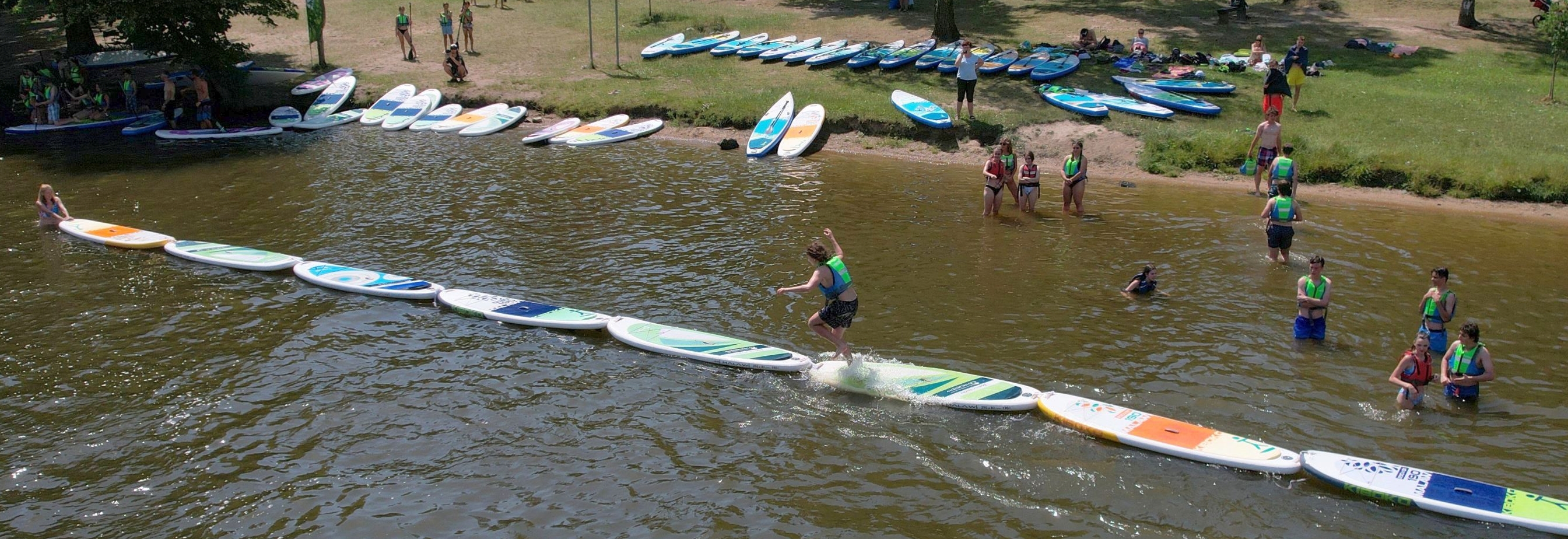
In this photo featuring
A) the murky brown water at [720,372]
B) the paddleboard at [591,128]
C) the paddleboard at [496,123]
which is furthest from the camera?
the paddleboard at [496,123]

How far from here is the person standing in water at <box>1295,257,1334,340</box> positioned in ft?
35.2

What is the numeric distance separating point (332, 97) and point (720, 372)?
64.7ft

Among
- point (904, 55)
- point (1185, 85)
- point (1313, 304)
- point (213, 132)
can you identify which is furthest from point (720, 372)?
point (213, 132)

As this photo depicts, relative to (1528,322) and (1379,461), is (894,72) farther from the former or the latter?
(1379,461)

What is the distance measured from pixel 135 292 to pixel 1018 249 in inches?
477

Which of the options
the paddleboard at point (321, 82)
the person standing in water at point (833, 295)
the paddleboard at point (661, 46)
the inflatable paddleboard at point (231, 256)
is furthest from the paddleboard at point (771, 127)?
the paddleboard at point (321, 82)

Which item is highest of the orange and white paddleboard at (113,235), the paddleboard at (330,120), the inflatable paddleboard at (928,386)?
the paddleboard at (330,120)

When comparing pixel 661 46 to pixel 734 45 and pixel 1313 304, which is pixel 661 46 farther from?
pixel 1313 304

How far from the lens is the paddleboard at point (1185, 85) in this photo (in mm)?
21922

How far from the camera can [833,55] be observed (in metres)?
26.4

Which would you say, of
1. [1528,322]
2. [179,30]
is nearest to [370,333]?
[1528,322]

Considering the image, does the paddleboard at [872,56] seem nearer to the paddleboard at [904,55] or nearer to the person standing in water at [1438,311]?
the paddleboard at [904,55]

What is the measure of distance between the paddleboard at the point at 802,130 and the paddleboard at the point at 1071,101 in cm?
499

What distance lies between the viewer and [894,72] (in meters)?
25.4
